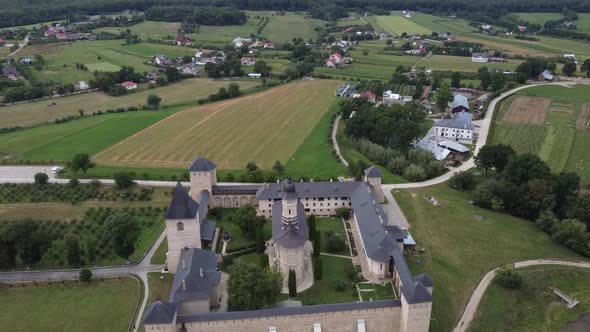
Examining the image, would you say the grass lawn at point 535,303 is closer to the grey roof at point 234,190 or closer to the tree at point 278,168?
the grey roof at point 234,190

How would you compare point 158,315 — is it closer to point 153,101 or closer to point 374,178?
point 374,178

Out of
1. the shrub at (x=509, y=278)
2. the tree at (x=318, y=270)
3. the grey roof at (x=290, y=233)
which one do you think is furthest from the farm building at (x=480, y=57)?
the tree at (x=318, y=270)

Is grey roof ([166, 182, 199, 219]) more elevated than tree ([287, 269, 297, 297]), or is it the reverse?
grey roof ([166, 182, 199, 219])

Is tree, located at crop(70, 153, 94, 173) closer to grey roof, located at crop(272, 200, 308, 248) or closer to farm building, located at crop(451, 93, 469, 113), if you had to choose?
grey roof, located at crop(272, 200, 308, 248)

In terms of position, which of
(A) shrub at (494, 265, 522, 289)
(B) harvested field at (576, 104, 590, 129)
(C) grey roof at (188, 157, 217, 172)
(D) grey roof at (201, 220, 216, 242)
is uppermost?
(C) grey roof at (188, 157, 217, 172)

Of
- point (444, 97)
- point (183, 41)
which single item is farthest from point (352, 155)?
point (183, 41)

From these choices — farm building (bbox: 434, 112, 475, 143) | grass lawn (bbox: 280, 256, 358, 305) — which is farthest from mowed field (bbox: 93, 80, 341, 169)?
grass lawn (bbox: 280, 256, 358, 305)

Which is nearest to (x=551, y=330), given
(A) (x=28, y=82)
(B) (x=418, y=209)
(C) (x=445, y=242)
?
(C) (x=445, y=242)
